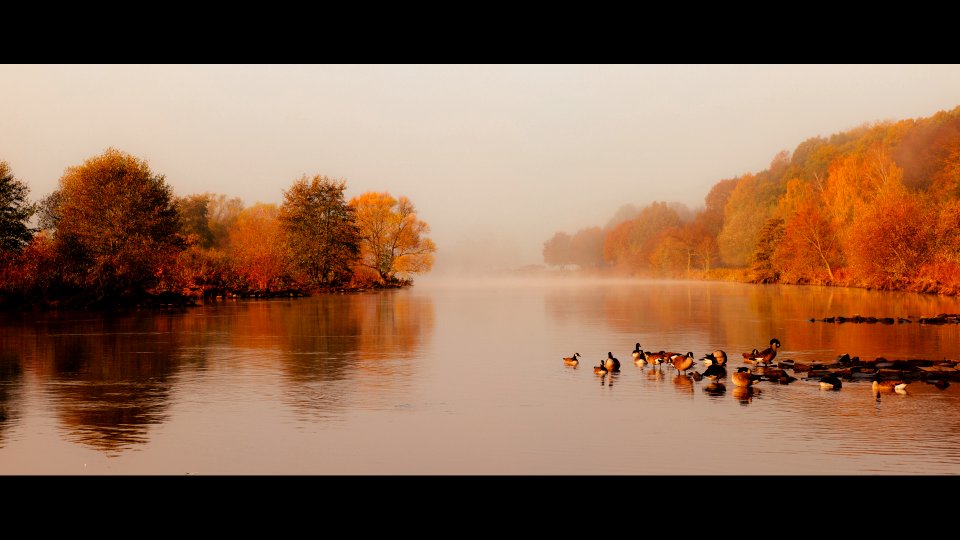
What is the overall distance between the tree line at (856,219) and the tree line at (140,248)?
50.2 metres

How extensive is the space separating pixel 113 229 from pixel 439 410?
42.6 meters

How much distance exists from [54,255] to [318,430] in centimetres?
4166

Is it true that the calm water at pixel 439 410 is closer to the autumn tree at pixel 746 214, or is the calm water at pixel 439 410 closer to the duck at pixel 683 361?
the duck at pixel 683 361

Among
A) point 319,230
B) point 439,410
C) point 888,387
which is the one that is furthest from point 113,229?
point 888,387

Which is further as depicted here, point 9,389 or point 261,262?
point 261,262

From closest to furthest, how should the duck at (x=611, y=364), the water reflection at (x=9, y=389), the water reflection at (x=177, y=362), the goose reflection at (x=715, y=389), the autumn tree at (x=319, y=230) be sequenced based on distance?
the water reflection at (x=9, y=389), the water reflection at (x=177, y=362), the goose reflection at (x=715, y=389), the duck at (x=611, y=364), the autumn tree at (x=319, y=230)

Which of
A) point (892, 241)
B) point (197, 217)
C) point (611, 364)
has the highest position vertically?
point (197, 217)

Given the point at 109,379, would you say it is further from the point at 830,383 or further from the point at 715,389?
the point at 830,383

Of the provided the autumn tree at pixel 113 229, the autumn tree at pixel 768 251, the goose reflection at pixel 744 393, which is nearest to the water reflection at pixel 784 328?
the goose reflection at pixel 744 393

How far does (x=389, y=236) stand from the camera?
342 feet

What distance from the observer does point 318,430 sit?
12758mm

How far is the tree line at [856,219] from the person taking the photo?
209 ft

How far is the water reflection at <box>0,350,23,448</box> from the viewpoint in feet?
44.5
